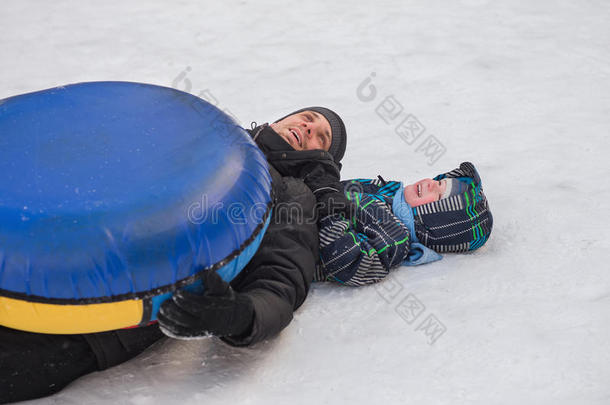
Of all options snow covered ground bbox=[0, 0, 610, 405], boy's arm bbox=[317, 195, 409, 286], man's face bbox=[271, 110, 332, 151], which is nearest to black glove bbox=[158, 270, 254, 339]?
Result: snow covered ground bbox=[0, 0, 610, 405]

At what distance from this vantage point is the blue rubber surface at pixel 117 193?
1.47 metres

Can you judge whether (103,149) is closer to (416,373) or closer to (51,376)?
(51,376)

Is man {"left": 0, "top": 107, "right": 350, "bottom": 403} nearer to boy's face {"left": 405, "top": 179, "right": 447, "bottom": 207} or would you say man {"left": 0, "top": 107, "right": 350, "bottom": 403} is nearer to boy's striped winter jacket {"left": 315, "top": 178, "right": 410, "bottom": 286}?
boy's striped winter jacket {"left": 315, "top": 178, "right": 410, "bottom": 286}

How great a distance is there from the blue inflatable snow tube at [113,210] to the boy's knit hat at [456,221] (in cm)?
65

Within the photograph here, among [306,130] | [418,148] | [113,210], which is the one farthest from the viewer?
[418,148]

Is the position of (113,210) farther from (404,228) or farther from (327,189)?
(404,228)

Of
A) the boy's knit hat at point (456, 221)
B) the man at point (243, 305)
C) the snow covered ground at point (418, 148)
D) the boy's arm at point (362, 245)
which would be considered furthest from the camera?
the boy's knit hat at point (456, 221)

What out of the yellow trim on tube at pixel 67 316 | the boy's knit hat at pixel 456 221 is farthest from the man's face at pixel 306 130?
the yellow trim on tube at pixel 67 316

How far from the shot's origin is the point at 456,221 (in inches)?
86.4

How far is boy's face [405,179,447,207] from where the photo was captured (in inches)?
88.7

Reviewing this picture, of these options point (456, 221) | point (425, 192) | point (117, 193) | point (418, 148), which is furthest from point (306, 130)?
point (117, 193)

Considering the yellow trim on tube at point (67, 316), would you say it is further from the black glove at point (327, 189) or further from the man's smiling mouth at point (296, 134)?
the man's smiling mouth at point (296, 134)

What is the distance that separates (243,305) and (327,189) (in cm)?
61

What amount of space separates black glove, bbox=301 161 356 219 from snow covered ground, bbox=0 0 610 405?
23 cm
